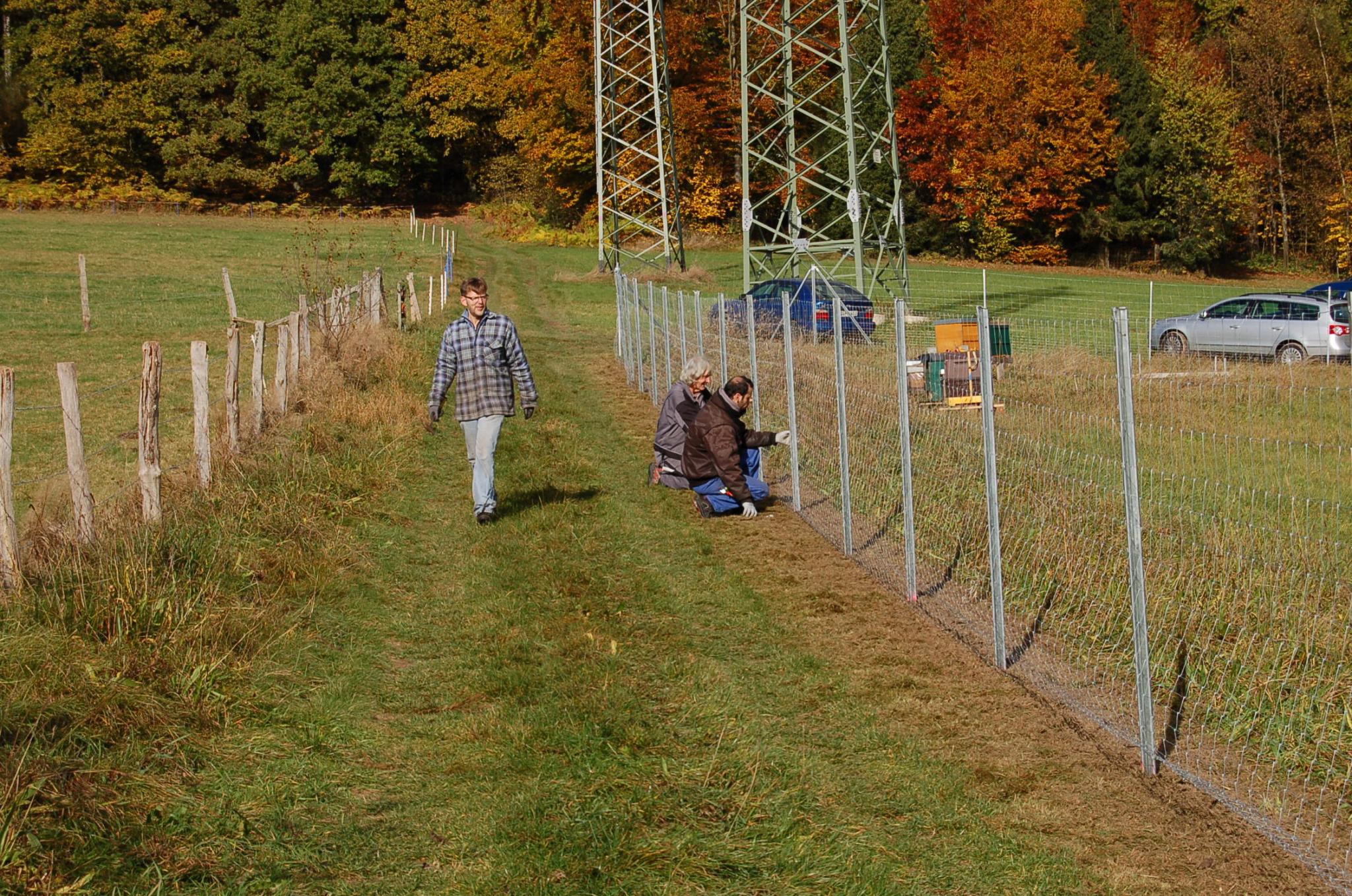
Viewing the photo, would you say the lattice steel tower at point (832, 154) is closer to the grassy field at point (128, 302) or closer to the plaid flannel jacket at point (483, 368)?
the grassy field at point (128, 302)

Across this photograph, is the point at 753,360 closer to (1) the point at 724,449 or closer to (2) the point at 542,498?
(1) the point at 724,449

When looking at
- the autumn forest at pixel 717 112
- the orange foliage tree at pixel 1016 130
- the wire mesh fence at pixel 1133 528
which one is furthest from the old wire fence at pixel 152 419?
the orange foliage tree at pixel 1016 130

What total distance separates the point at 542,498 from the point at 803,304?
14.2 m

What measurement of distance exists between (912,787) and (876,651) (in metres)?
1.96

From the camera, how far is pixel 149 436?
8.91m

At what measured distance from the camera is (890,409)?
9633mm

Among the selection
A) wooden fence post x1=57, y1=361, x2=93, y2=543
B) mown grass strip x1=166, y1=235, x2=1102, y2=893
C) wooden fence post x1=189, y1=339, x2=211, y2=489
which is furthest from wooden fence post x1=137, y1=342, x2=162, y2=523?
mown grass strip x1=166, y1=235, x2=1102, y2=893

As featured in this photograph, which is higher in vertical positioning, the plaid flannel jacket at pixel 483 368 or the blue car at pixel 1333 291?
the blue car at pixel 1333 291

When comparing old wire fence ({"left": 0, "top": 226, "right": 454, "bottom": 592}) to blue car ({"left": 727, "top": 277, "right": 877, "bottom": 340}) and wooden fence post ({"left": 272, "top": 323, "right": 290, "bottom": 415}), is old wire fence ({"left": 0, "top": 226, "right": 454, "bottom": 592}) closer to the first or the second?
wooden fence post ({"left": 272, "top": 323, "right": 290, "bottom": 415})

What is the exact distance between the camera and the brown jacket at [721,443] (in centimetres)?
1088

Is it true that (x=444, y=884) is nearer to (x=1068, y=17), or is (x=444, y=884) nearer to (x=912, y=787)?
(x=912, y=787)

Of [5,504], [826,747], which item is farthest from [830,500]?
[5,504]

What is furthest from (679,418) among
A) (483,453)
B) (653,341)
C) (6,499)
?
(653,341)

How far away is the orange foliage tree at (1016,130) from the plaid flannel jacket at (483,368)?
50140 mm
